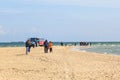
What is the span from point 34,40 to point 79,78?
1855 inches

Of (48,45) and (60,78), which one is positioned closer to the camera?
(60,78)

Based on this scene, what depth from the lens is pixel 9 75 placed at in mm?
17641

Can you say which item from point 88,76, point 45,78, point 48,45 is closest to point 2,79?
point 45,78

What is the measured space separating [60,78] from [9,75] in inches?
105

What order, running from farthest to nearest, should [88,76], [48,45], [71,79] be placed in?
[48,45], [88,76], [71,79]

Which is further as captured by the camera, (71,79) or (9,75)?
(9,75)

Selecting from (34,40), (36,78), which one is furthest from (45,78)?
(34,40)

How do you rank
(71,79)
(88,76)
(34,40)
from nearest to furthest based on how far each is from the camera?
(71,79)
(88,76)
(34,40)

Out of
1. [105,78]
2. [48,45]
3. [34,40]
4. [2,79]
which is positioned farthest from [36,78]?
[34,40]

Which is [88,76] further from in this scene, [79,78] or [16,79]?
[16,79]

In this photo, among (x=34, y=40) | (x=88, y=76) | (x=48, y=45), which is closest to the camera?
(x=88, y=76)

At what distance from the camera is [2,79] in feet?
52.7

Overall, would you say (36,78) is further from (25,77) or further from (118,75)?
(118,75)

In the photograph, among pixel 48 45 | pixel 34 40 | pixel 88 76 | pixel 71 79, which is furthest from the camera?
pixel 34 40
